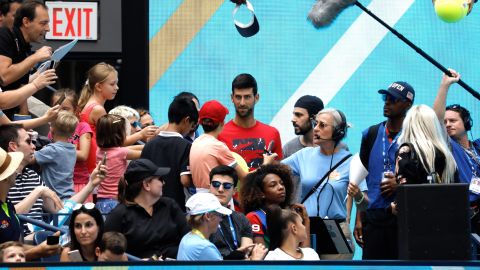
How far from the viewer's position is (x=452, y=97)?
13203 mm

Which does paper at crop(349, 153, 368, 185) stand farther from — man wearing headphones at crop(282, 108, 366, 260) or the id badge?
the id badge

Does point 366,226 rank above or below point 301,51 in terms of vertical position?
below

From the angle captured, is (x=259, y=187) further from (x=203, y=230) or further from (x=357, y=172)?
(x=203, y=230)

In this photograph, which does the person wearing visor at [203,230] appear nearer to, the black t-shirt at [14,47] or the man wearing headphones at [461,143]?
the man wearing headphones at [461,143]

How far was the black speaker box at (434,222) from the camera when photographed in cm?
669

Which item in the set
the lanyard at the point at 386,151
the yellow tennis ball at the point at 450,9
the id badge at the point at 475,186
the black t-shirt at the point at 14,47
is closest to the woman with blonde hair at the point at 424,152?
the lanyard at the point at 386,151

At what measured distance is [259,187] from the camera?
30.3 feet

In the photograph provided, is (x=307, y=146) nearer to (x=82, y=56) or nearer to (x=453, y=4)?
(x=453, y=4)

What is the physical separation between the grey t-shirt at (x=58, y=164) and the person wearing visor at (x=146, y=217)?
1.21 meters

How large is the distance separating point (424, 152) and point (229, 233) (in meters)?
1.48

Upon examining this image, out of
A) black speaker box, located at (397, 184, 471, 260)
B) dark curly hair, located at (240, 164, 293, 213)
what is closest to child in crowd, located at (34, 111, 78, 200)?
dark curly hair, located at (240, 164, 293, 213)

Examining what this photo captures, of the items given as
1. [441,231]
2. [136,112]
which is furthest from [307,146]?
[441,231]

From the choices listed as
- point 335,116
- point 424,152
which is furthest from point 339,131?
point 424,152

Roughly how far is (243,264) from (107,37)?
6879 mm
